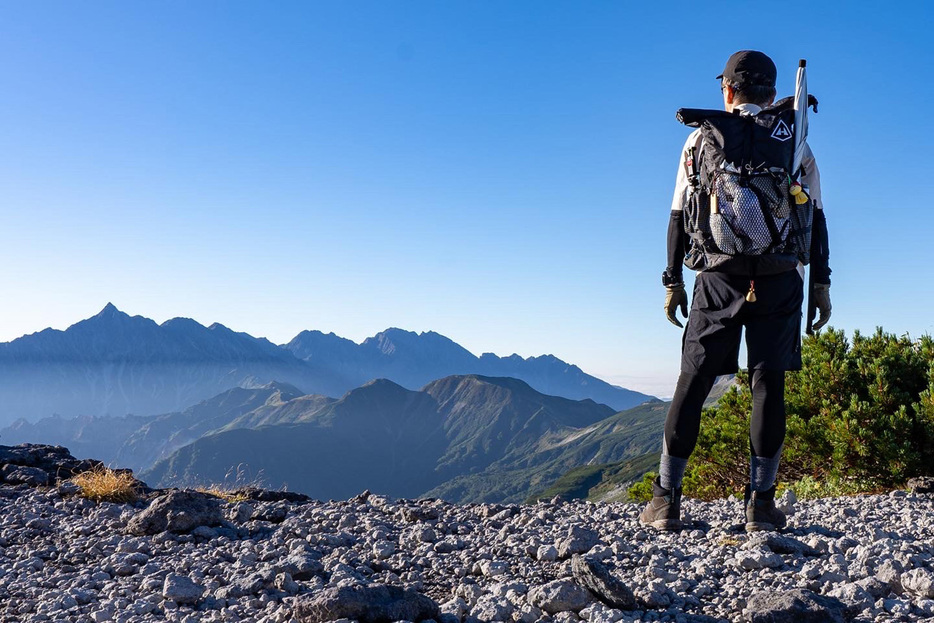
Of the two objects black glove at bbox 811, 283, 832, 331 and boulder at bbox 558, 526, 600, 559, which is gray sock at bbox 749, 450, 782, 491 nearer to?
black glove at bbox 811, 283, 832, 331

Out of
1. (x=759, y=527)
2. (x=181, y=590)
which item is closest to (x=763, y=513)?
(x=759, y=527)

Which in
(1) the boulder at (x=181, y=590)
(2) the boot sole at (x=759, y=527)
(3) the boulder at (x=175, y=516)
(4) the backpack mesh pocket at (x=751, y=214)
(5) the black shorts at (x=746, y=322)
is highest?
(4) the backpack mesh pocket at (x=751, y=214)

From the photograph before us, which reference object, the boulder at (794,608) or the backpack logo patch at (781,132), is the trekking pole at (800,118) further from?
the boulder at (794,608)

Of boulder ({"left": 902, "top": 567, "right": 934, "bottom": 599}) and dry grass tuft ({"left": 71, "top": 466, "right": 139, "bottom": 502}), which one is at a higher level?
boulder ({"left": 902, "top": 567, "right": 934, "bottom": 599})

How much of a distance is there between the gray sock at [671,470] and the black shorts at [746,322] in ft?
2.20

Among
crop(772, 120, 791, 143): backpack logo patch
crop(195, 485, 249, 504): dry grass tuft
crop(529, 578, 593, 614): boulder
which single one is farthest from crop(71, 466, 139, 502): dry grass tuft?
crop(772, 120, 791, 143): backpack logo patch

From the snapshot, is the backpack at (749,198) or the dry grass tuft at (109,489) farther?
the dry grass tuft at (109,489)

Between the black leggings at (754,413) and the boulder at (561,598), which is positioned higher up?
the black leggings at (754,413)

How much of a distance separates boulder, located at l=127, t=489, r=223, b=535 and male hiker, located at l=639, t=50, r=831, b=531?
12.6ft

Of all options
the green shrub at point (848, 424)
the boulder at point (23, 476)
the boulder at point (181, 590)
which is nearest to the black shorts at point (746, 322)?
the boulder at point (181, 590)

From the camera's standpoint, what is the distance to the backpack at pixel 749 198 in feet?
13.9

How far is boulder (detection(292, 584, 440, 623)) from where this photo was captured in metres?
3.43

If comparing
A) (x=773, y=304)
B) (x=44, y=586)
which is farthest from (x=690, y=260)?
(x=44, y=586)

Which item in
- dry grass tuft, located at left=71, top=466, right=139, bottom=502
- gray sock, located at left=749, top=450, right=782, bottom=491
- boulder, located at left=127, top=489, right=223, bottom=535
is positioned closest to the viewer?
gray sock, located at left=749, top=450, right=782, bottom=491
